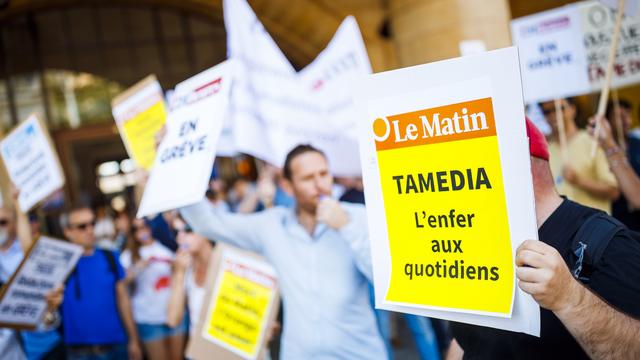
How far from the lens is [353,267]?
272 cm

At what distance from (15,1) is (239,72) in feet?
27.6

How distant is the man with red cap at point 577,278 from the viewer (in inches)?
54.9

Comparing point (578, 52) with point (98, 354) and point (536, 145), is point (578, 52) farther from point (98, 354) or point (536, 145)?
point (98, 354)

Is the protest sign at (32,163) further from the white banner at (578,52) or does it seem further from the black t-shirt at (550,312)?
the white banner at (578,52)

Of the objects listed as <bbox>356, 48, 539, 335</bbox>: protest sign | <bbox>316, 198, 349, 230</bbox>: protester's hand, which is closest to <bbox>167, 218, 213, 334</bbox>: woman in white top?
<bbox>316, 198, 349, 230</bbox>: protester's hand

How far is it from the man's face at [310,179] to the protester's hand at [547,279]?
1552 mm

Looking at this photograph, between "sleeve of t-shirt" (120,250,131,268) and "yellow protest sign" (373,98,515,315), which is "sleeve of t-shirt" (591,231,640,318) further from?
"sleeve of t-shirt" (120,250,131,268)

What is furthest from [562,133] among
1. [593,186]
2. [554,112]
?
[554,112]

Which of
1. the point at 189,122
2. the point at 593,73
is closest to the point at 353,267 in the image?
the point at 189,122

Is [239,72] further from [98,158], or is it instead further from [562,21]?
[98,158]

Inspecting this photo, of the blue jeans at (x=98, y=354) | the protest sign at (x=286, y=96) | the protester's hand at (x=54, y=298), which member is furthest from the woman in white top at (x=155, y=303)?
the protest sign at (x=286, y=96)

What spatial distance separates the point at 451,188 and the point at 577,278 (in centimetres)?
38

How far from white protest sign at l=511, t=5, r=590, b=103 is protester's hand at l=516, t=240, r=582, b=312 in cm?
330

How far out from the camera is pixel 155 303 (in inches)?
189
